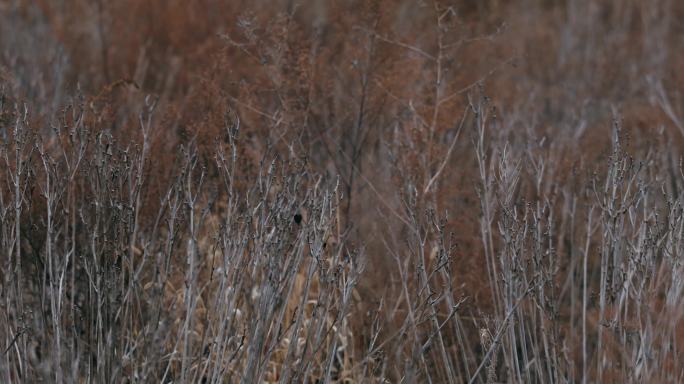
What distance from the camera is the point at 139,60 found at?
18.5 ft

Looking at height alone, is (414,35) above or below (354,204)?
above

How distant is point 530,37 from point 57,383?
18.4 ft

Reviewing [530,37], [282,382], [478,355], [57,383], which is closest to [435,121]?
[478,355]

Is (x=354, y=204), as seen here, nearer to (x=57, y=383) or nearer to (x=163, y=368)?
(x=163, y=368)

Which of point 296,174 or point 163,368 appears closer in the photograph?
point 296,174

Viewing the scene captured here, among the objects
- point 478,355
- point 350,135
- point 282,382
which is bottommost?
point 478,355

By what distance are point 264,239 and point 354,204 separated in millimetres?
1440

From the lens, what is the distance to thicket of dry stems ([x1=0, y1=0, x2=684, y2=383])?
8.85 feet

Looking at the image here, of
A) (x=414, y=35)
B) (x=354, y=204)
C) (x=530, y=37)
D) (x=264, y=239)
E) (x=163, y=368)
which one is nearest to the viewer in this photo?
(x=264, y=239)

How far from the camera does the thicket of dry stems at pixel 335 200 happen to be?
2.70 metres

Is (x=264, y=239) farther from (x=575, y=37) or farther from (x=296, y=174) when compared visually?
(x=575, y=37)

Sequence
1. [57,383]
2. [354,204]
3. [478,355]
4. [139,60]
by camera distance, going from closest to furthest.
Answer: [57,383] → [478,355] → [354,204] → [139,60]

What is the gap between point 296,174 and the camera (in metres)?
2.82

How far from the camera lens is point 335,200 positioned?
3.15 meters
